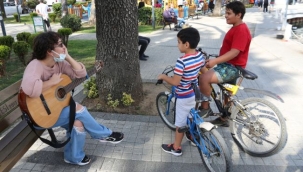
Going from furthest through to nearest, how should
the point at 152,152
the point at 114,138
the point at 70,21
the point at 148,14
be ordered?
1. the point at 148,14
2. the point at 70,21
3. the point at 114,138
4. the point at 152,152

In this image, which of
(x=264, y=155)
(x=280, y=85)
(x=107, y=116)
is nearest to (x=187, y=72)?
A: (x=264, y=155)

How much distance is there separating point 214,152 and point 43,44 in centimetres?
205

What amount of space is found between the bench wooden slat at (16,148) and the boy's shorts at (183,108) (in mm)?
1554

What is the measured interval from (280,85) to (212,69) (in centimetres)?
312

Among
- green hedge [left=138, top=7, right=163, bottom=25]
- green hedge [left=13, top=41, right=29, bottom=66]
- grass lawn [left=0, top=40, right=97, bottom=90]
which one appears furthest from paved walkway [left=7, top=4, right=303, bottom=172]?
green hedge [left=138, top=7, right=163, bottom=25]

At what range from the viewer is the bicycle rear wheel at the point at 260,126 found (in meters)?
2.89

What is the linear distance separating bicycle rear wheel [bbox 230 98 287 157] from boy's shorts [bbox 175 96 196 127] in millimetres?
608

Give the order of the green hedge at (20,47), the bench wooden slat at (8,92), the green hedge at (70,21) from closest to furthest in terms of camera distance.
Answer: the bench wooden slat at (8,92), the green hedge at (20,47), the green hedge at (70,21)

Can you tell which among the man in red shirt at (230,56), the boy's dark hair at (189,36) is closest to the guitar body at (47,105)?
the boy's dark hair at (189,36)

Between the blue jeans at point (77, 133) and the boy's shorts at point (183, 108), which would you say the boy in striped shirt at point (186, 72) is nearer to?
the boy's shorts at point (183, 108)

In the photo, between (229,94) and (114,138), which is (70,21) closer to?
(114,138)

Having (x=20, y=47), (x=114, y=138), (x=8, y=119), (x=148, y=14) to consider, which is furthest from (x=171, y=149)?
(x=148, y=14)

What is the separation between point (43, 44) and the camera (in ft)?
8.18

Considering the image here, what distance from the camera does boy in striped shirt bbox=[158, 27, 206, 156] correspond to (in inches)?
102
